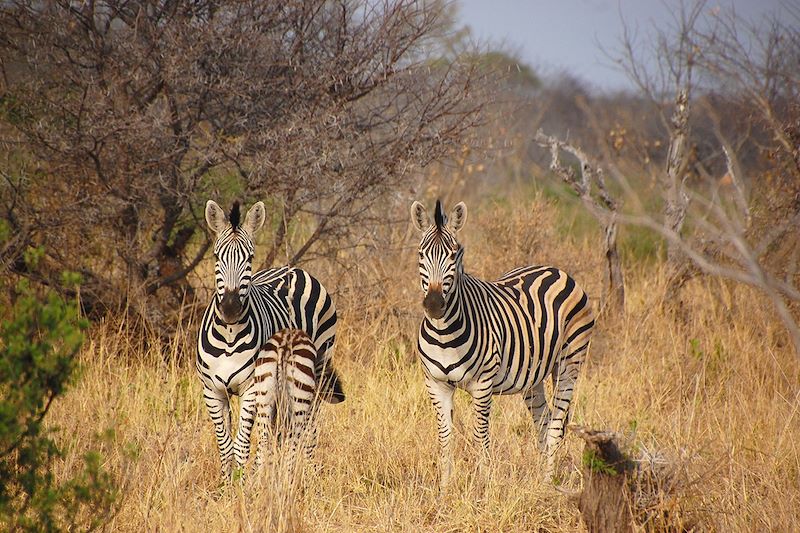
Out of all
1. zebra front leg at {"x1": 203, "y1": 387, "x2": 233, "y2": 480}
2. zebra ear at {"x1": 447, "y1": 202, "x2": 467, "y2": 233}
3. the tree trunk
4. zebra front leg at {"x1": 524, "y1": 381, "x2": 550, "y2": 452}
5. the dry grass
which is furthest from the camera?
the tree trunk

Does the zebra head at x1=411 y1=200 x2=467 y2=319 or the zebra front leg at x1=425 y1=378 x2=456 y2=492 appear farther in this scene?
the zebra front leg at x1=425 y1=378 x2=456 y2=492

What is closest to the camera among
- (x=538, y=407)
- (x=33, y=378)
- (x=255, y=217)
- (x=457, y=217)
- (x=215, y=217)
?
(x=33, y=378)

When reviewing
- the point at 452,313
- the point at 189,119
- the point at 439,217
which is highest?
the point at 189,119

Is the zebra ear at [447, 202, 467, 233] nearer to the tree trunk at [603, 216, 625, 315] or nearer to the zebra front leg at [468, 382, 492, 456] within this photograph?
the zebra front leg at [468, 382, 492, 456]

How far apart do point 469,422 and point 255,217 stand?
210cm

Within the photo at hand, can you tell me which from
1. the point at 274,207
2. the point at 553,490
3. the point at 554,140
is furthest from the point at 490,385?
the point at 554,140

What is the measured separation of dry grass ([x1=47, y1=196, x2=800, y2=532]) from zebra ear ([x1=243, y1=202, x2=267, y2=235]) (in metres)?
1.26

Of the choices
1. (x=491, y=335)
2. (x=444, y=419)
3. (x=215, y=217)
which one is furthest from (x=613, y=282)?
(x=215, y=217)

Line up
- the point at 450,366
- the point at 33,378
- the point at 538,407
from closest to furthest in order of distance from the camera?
the point at 33,378 → the point at 450,366 → the point at 538,407

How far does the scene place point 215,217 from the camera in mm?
5535

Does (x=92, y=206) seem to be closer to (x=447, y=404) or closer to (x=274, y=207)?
(x=274, y=207)

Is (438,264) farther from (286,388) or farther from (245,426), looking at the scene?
(245,426)

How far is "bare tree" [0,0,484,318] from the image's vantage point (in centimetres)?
700

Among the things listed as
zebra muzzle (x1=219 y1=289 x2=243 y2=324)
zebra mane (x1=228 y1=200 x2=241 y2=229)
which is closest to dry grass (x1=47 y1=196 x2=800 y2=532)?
zebra muzzle (x1=219 y1=289 x2=243 y2=324)
